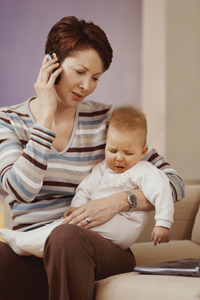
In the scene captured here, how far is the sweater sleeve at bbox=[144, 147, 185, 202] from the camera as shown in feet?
4.90

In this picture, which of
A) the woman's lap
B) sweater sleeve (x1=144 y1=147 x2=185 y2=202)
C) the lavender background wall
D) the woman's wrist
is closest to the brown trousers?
the woman's lap

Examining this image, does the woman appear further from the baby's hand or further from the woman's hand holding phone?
the baby's hand

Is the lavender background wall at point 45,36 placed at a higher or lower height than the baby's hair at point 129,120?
higher

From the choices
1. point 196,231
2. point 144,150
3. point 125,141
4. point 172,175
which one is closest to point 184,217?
point 196,231

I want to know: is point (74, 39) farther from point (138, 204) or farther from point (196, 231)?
point (196, 231)

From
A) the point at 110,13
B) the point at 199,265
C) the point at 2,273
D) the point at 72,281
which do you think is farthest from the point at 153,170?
the point at 110,13

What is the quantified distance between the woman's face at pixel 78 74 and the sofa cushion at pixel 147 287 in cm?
66

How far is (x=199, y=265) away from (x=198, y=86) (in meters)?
2.13

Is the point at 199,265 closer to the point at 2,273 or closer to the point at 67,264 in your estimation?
the point at 67,264

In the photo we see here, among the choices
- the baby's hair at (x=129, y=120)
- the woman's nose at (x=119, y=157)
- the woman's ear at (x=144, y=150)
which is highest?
the baby's hair at (x=129, y=120)

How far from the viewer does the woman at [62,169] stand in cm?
120

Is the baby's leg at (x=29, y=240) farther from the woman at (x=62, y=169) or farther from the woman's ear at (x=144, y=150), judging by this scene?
the woman's ear at (x=144, y=150)

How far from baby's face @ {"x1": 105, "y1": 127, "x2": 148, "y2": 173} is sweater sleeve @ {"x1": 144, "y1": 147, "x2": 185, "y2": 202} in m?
0.14

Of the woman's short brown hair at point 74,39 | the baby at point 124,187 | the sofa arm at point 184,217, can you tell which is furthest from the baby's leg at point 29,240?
the sofa arm at point 184,217
